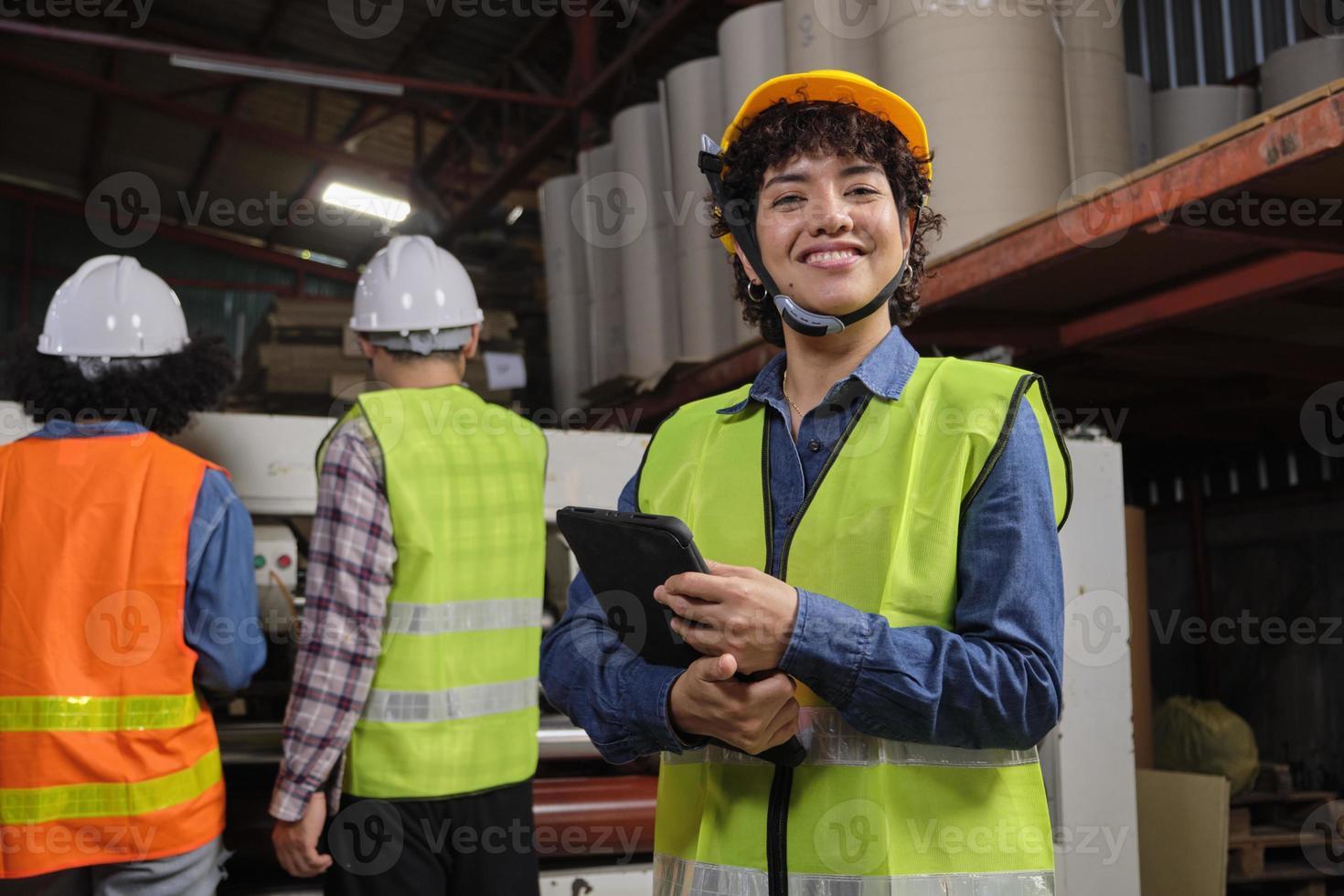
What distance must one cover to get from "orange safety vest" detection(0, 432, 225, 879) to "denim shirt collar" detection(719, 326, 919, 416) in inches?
59.9

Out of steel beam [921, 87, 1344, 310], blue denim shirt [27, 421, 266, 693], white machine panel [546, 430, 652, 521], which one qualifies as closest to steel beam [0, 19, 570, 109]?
white machine panel [546, 430, 652, 521]

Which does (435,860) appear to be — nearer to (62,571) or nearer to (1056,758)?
(62,571)

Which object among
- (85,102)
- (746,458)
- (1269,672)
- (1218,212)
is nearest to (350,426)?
(746,458)

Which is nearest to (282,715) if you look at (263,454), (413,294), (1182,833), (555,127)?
(263,454)

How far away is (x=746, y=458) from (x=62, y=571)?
170 centimetres

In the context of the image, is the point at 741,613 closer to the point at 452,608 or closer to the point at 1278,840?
the point at 452,608

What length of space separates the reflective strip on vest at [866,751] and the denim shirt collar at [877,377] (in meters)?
0.38

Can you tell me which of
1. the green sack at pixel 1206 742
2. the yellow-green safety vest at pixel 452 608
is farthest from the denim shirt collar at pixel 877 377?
the green sack at pixel 1206 742

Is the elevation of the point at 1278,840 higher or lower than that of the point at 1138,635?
lower

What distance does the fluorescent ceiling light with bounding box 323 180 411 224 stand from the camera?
1180cm

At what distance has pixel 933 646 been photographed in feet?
3.80

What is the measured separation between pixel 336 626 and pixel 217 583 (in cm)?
30

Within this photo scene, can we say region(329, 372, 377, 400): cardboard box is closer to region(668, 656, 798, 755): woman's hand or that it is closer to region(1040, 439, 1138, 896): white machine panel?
region(1040, 439, 1138, 896): white machine panel

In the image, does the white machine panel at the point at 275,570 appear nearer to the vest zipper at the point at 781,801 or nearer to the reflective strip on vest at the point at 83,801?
the reflective strip on vest at the point at 83,801
